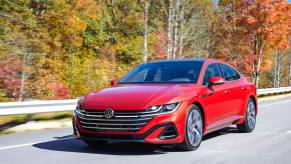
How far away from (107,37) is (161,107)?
34005mm

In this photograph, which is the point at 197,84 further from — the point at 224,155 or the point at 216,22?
the point at 216,22

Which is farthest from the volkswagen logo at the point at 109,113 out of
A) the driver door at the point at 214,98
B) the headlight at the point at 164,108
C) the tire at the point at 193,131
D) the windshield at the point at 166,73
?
the driver door at the point at 214,98

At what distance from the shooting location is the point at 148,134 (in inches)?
291

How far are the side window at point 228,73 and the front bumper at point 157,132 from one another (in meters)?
2.42

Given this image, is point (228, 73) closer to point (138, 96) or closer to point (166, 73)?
point (166, 73)

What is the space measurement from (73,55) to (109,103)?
1062 inches

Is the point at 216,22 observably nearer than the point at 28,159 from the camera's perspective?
No

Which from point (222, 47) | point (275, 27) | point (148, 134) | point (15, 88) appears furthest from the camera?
point (222, 47)

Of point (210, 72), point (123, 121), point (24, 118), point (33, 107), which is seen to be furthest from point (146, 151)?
point (24, 118)

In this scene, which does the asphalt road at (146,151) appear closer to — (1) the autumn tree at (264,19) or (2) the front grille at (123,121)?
(2) the front grille at (123,121)

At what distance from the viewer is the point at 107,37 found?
1619 inches

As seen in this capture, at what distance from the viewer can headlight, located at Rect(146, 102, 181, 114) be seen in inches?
292

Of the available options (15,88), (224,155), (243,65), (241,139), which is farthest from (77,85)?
(243,65)

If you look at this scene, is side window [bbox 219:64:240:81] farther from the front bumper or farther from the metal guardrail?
the metal guardrail
